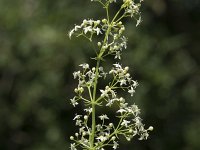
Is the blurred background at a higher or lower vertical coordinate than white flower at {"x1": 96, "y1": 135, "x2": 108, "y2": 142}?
higher

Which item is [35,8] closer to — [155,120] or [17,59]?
[17,59]

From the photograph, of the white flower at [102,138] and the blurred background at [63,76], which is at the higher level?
the blurred background at [63,76]

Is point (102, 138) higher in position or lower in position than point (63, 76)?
lower

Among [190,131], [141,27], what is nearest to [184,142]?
[190,131]

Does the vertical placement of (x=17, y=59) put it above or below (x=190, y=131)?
above

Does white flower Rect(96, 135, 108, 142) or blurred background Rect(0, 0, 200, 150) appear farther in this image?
blurred background Rect(0, 0, 200, 150)

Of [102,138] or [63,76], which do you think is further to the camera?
[63,76]

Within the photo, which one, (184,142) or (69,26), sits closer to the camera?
(69,26)

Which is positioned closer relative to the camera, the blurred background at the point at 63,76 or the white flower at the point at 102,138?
the white flower at the point at 102,138
